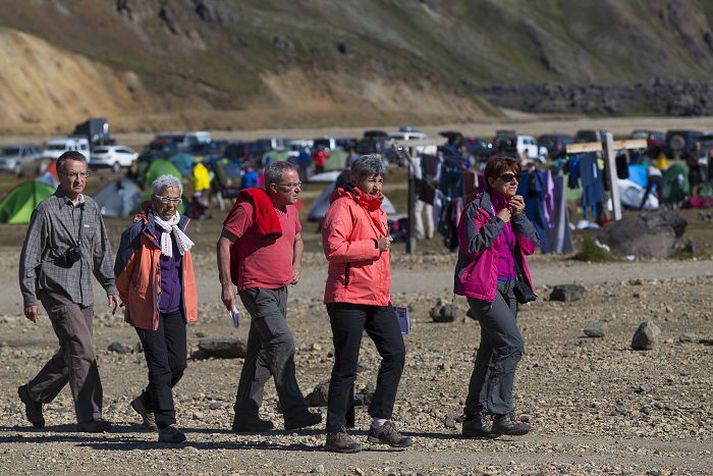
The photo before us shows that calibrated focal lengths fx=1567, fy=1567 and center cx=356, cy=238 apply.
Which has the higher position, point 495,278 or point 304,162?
point 304,162

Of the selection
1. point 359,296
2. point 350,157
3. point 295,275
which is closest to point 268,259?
point 295,275

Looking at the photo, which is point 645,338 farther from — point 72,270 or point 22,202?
point 22,202

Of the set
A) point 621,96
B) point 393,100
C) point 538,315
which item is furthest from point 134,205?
point 621,96

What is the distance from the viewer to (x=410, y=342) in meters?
13.5

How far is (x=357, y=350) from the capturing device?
314 inches

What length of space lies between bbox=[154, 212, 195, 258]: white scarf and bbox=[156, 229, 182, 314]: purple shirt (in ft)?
0.09

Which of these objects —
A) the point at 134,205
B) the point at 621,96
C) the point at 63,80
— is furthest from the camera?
the point at 621,96

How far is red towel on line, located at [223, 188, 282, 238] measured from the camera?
8.28 m

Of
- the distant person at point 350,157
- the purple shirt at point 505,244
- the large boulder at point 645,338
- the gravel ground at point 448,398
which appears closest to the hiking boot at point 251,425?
the gravel ground at point 448,398

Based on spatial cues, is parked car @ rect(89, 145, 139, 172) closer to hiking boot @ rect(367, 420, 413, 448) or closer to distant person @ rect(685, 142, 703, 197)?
distant person @ rect(685, 142, 703, 197)

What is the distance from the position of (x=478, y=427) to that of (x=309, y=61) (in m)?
104

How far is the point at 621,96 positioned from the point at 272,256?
133 meters

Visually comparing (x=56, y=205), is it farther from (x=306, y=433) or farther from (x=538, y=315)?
(x=538, y=315)

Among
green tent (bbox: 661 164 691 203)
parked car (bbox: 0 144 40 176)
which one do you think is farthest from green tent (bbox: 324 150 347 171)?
green tent (bbox: 661 164 691 203)
